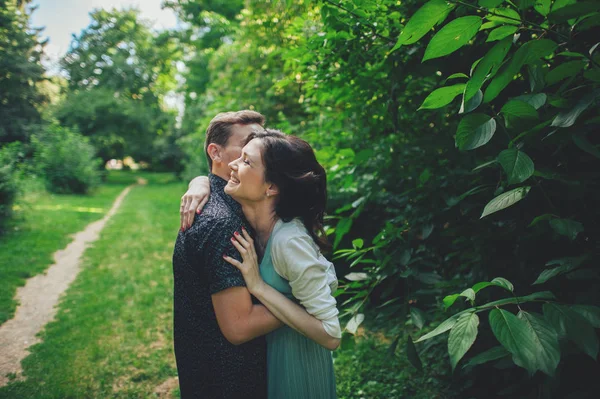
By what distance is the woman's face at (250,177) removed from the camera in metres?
1.79

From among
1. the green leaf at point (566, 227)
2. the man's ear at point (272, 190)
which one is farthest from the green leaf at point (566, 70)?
the man's ear at point (272, 190)

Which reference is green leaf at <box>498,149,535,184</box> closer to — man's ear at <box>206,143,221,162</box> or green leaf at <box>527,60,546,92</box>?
green leaf at <box>527,60,546,92</box>

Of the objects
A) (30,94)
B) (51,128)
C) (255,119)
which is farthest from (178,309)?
(51,128)

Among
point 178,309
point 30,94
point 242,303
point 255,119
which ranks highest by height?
point 30,94

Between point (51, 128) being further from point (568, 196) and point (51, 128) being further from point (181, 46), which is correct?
point (568, 196)

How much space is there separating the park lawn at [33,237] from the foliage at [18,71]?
3051 mm

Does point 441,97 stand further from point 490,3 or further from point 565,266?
point 565,266

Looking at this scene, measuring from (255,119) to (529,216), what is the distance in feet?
5.04

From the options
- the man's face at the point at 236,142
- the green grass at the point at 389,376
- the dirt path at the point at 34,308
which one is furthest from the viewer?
the dirt path at the point at 34,308

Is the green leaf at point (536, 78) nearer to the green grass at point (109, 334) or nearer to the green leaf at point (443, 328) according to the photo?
the green leaf at point (443, 328)

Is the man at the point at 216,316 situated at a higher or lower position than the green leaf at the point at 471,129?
lower

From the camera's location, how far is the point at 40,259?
7.72m

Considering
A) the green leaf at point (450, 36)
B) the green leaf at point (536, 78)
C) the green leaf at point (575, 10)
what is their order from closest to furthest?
the green leaf at point (575, 10) < the green leaf at point (450, 36) < the green leaf at point (536, 78)

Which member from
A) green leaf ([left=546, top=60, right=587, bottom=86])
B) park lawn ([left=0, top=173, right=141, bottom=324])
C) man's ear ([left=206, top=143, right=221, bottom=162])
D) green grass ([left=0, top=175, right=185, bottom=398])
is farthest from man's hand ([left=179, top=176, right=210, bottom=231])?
park lawn ([left=0, top=173, right=141, bottom=324])
